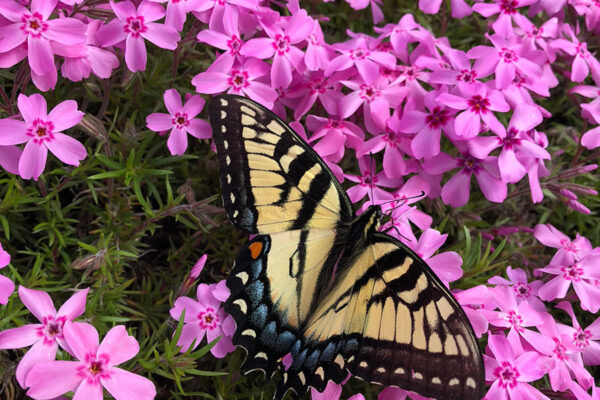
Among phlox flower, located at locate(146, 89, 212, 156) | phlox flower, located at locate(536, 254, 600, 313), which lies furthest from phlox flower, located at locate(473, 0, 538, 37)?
phlox flower, located at locate(146, 89, 212, 156)

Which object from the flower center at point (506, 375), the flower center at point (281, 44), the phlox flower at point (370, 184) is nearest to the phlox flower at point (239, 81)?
the flower center at point (281, 44)

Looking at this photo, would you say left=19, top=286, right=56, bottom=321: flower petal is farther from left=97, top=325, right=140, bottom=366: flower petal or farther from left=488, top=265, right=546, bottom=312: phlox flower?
left=488, top=265, right=546, bottom=312: phlox flower

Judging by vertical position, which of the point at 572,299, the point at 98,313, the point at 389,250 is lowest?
the point at 572,299

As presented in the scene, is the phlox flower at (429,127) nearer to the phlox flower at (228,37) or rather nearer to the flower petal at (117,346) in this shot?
the phlox flower at (228,37)

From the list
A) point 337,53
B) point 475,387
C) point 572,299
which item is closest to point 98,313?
point 475,387

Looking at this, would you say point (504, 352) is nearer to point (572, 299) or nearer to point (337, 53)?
point (572, 299)

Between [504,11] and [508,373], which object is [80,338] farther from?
[504,11]

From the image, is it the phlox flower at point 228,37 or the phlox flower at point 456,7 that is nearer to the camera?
the phlox flower at point 228,37
